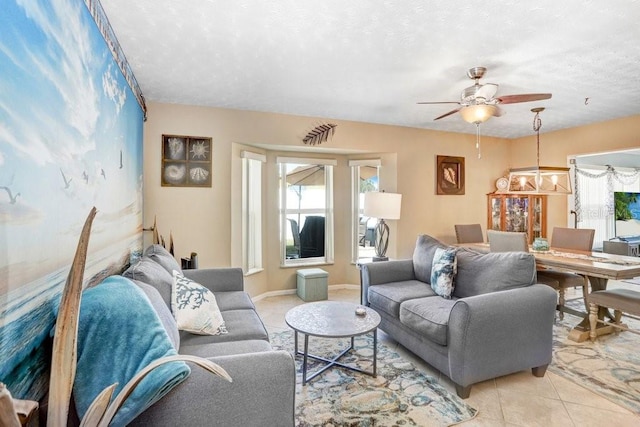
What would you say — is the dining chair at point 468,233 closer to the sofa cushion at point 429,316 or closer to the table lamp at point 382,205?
the table lamp at point 382,205

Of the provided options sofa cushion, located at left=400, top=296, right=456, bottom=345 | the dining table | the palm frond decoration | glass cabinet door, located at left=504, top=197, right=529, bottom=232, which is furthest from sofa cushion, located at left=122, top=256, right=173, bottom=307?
glass cabinet door, located at left=504, top=197, right=529, bottom=232

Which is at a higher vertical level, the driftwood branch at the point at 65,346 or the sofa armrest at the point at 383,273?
the driftwood branch at the point at 65,346

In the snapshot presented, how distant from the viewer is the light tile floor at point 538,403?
6.21 ft

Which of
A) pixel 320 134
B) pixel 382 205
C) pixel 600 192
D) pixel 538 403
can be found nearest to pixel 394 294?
pixel 538 403

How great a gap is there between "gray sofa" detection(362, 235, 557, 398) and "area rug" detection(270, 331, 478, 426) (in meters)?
0.16

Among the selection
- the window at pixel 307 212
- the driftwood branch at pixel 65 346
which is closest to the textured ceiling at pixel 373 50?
the window at pixel 307 212

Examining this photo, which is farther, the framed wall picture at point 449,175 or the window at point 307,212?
the framed wall picture at point 449,175

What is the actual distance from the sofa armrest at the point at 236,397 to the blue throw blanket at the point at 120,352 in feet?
0.19

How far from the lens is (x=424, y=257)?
3281 mm

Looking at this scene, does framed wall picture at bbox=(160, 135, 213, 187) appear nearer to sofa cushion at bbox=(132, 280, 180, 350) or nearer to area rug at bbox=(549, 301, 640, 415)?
sofa cushion at bbox=(132, 280, 180, 350)

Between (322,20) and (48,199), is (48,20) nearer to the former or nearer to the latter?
(48,199)

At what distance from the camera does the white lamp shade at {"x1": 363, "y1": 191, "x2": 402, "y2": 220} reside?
413 cm

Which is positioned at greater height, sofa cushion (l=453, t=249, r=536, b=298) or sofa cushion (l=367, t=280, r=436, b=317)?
sofa cushion (l=453, t=249, r=536, b=298)

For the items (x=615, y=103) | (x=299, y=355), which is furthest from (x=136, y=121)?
(x=615, y=103)
